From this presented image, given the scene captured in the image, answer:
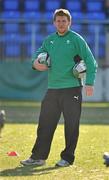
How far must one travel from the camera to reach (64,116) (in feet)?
26.4

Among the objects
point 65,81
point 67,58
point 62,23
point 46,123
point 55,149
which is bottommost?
point 55,149

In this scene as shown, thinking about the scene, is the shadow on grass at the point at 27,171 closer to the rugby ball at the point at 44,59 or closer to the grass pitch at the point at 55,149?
the grass pitch at the point at 55,149

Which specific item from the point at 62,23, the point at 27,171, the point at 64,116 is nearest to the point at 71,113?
the point at 64,116

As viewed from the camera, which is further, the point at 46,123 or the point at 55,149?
the point at 55,149

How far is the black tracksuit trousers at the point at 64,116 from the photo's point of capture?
7961 mm

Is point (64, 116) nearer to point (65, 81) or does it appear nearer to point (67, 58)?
point (65, 81)

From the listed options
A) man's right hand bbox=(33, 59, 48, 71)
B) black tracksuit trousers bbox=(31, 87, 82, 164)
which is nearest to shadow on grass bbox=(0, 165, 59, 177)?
black tracksuit trousers bbox=(31, 87, 82, 164)

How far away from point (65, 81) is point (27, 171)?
1.27 metres

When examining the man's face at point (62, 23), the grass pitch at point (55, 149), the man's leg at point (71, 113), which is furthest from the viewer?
the man's leg at point (71, 113)

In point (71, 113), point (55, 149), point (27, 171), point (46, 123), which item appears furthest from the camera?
point (55, 149)

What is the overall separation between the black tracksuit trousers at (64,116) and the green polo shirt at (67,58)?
0.12 meters

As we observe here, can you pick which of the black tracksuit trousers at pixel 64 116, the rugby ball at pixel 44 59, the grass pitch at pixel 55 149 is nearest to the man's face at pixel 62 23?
the rugby ball at pixel 44 59

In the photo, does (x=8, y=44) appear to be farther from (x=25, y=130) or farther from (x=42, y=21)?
(x=25, y=130)

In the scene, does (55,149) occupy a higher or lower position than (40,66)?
lower
